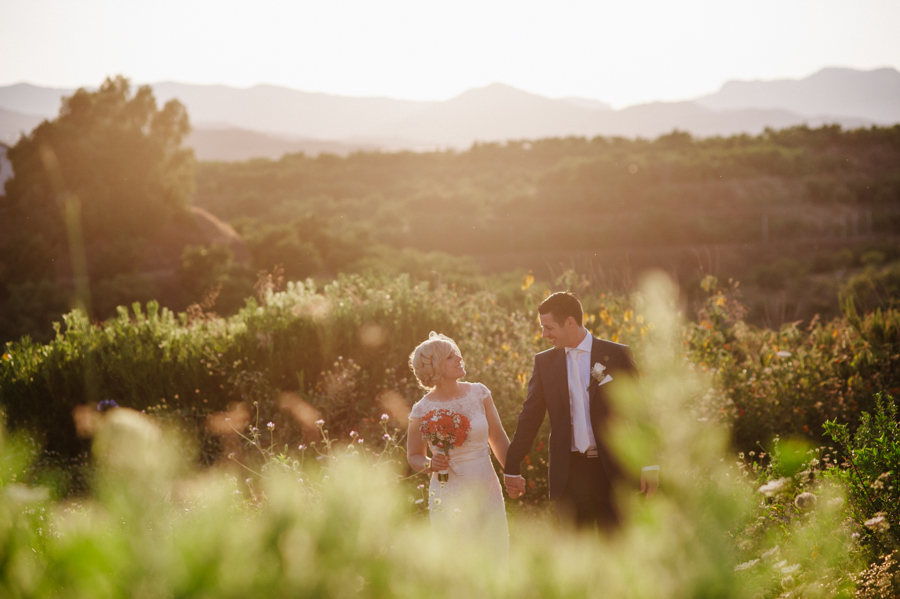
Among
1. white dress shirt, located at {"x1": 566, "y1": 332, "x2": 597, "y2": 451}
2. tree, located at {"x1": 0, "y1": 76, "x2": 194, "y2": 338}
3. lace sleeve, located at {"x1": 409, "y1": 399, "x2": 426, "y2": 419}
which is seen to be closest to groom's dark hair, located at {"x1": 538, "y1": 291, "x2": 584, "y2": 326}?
white dress shirt, located at {"x1": 566, "y1": 332, "x2": 597, "y2": 451}

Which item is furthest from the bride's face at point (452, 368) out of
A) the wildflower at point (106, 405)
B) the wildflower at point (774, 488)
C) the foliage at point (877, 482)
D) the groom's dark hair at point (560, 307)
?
the wildflower at point (106, 405)

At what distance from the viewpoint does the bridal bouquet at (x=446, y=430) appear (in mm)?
3689

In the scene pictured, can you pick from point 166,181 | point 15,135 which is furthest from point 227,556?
point 15,135

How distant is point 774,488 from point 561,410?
1.99m

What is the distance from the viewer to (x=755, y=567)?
3.85 m

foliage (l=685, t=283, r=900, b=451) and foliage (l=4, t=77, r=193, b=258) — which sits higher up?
foliage (l=4, t=77, r=193, b=258)

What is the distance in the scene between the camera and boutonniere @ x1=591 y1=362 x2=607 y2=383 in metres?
3.89

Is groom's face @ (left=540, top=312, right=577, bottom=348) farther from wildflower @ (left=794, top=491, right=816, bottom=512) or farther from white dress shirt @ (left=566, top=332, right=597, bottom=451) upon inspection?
wildflower @ (left=794, top=491, right=816, bottom=512)

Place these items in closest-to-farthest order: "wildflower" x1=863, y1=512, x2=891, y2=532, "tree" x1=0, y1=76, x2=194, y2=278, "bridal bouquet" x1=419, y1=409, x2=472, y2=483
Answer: "wildflower" x1=863, y1=512, x2=891, y2=532, "bridal bouquet" x1=419, y1=409, x2=472, y2=483, "tree" x1=0, y1=76, x2=194, y2=278

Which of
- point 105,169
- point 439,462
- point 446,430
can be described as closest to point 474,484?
point 439,462

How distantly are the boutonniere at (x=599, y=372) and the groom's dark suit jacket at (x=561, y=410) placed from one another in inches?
0.8

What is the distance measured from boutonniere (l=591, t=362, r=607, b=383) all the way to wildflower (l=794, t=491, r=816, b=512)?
1.66m

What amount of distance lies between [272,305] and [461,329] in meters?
2.51

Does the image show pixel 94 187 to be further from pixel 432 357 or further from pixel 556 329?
pixel 556 329
